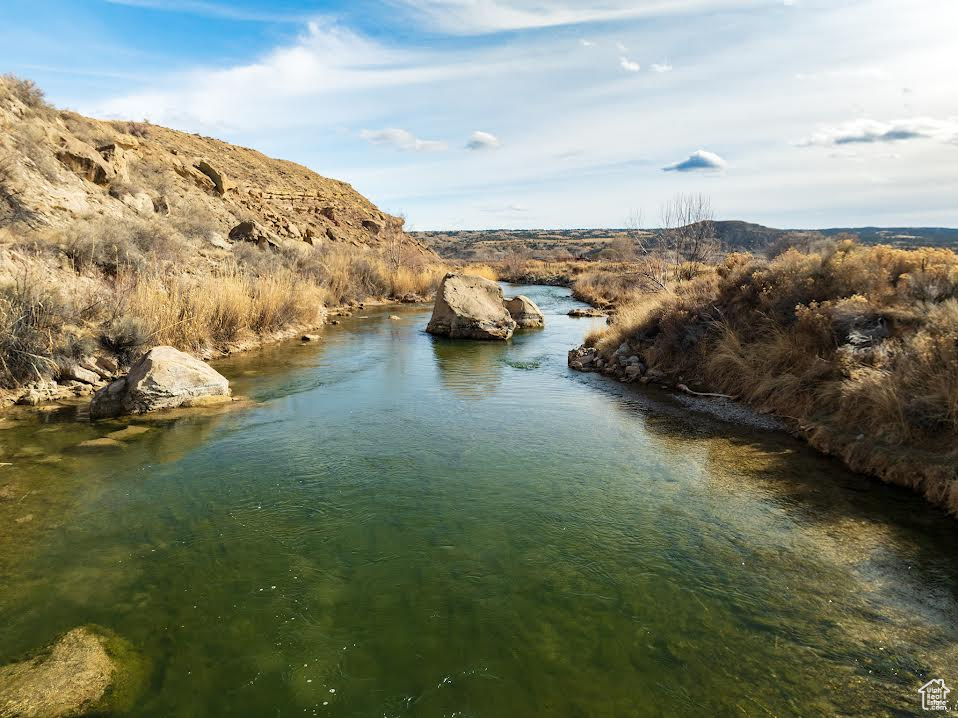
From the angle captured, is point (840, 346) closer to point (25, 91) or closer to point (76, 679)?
point (76, 679)

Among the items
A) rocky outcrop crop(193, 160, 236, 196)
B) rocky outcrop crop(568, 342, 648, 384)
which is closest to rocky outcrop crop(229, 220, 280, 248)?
rocky outcrop crop(193, 160, 236, 196)

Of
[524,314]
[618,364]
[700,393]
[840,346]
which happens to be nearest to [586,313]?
[524,314]

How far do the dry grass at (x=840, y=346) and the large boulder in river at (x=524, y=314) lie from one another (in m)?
5.83

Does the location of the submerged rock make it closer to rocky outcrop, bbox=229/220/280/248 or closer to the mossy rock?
rocky outcrop, bbox=229/220/280/248

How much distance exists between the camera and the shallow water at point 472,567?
143 inches

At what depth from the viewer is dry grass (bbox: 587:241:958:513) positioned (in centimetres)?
684

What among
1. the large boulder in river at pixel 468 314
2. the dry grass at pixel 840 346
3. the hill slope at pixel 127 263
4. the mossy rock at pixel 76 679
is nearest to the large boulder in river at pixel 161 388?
the hill slope at pixel 127 263

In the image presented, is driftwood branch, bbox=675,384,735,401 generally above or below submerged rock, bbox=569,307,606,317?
below

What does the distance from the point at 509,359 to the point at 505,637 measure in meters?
10.7

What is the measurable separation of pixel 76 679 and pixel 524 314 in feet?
56.9

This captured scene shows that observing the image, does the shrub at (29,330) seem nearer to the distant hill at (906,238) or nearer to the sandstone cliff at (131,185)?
the sandstone cliff at (131,185)

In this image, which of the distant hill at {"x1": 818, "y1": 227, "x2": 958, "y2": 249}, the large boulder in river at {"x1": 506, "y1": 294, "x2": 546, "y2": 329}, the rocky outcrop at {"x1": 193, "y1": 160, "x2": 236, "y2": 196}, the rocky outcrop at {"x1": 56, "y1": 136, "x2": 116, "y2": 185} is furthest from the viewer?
the rocky outcrop at {"x1": 193, "y1": 160, "x2": 236, "y2": 196}

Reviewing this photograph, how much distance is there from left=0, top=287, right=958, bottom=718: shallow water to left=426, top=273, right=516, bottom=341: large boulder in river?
8785 mm

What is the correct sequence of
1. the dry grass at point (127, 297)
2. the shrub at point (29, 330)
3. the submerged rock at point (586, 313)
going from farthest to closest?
the submerged rock at point (586, 313) → the dry grass at point (127, 297) → the shrub at point (29, 330)
